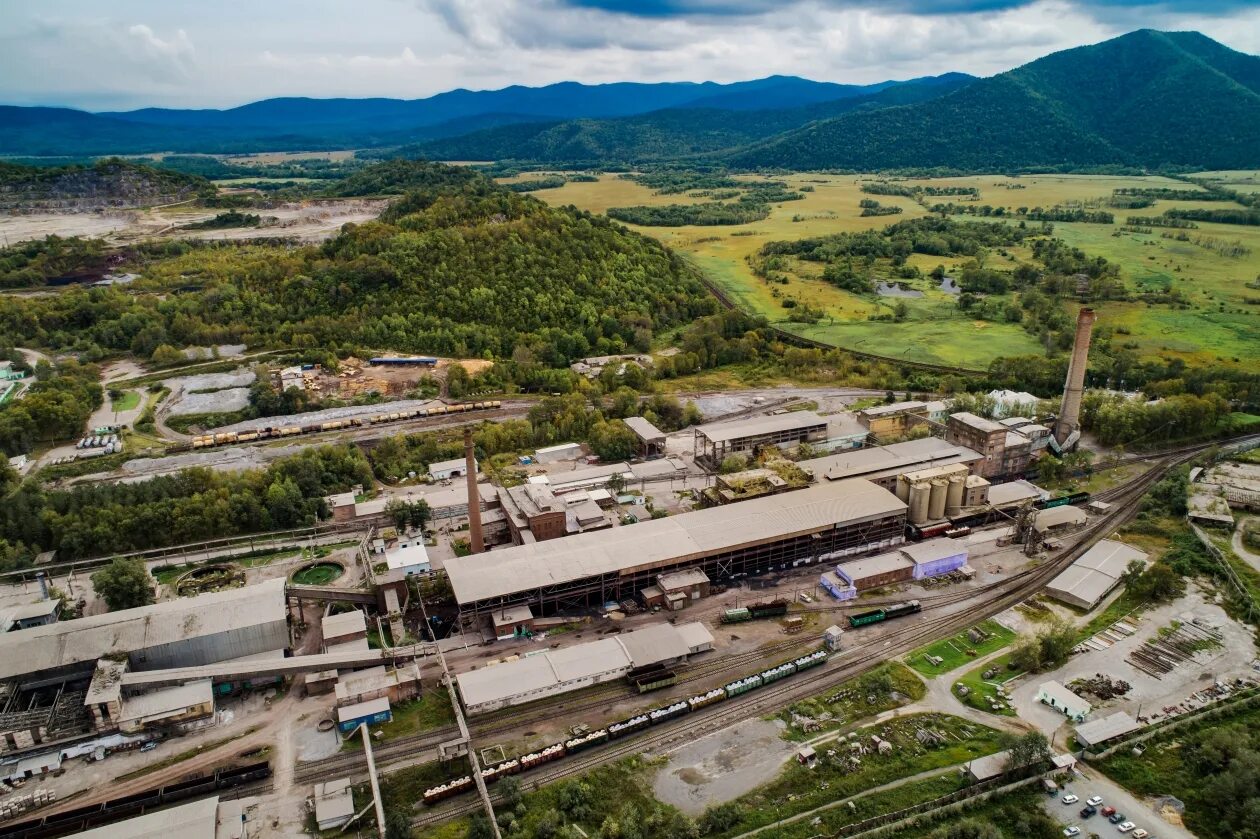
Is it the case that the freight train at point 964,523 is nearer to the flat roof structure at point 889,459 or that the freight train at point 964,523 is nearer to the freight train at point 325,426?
the flat roof structure at point 889,459

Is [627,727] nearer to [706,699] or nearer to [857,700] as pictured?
[706,699]

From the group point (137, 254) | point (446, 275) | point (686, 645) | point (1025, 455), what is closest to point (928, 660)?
point (686, 645)

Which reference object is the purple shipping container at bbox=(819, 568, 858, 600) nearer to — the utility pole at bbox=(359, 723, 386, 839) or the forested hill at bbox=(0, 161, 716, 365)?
the utility pole at bbox=(359, 723, 386, 839)

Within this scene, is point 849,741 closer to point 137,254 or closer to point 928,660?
point 928,660

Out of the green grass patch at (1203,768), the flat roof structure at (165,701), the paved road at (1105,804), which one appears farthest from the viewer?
the flat roof structure at (165,701)

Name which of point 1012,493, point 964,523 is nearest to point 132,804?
point 964,523

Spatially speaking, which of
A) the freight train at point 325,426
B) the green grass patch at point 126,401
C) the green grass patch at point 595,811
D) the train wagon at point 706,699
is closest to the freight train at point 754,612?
the train wagon at point 706,699

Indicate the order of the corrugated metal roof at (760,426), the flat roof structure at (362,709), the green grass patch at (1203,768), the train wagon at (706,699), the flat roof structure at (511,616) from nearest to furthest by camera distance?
the green grass patch at (1203,768) → the flat roof structure at (362,709) → the train wagon at (706,699) → the flat roof structure at (511,616) → the corrugated metal roof at (760,426)
